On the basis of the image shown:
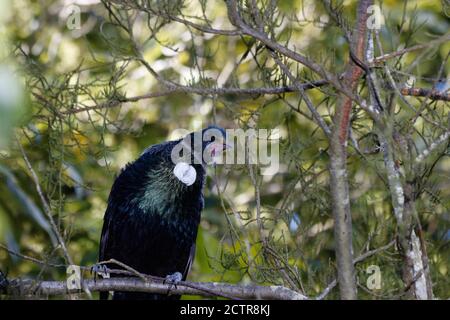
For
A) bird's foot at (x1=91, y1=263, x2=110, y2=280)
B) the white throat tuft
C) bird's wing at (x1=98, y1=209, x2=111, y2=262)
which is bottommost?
bird's foot at (x1=91, y1=263, x2=110, y2=280)

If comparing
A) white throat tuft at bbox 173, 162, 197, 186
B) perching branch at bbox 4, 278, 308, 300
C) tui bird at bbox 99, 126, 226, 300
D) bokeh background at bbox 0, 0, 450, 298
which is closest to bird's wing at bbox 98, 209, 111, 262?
tui bird at bbox 99, 126, 226, 300

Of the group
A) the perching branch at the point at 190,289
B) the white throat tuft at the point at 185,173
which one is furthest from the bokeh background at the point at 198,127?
the white throat tuft at the point at 185,173

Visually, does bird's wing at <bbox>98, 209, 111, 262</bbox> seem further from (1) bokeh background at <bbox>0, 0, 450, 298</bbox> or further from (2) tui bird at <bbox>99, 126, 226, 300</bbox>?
(1) bokeh background at <bbox>0, 0, 450, 298</bbox>

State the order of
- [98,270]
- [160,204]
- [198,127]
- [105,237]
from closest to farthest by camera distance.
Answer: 1. [98,270]
2. [160,204]
3. [105,237]
4. [198,127]

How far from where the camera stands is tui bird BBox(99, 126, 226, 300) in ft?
14.8

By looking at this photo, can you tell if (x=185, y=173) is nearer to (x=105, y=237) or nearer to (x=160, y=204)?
(x=160, y=204)

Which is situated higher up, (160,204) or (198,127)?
(198,127)

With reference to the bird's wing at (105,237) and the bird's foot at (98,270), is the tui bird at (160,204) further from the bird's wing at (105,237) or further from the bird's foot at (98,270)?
the bird's foot at (98,270)

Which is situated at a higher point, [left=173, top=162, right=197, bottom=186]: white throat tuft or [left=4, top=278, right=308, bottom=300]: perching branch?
[left=173, top=162, right=197, bottom=186]: white throat tuft

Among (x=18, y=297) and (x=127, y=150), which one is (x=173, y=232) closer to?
(x=18, y=297)

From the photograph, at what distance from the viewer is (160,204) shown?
450cm

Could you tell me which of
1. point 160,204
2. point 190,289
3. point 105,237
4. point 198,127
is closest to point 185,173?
point 160,204
